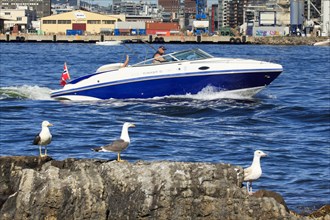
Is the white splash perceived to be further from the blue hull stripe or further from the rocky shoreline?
the rocky shoreline

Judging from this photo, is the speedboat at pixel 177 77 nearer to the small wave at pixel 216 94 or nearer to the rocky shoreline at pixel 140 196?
the small wave at pixel 216 94

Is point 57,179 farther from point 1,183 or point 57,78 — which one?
point 57,78

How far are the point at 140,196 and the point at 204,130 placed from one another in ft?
52.3

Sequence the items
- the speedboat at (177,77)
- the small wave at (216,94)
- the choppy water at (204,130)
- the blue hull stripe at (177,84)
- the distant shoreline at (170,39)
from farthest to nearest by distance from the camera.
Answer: the distant shoreline at (170,39) < the small wave at (216,94) < the blue hull stripe at (177,84) < the speedboat at (177,77) < the choppy water at (204,130)

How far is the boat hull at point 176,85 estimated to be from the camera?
1238 inches

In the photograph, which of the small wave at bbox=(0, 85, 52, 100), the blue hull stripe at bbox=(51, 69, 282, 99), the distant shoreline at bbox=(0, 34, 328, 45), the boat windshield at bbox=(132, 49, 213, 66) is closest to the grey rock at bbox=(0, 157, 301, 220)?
the blue hull stripe at bbox=(51, 69, 282, 99)

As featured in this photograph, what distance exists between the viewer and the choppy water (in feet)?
64.4

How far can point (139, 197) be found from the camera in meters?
10.6

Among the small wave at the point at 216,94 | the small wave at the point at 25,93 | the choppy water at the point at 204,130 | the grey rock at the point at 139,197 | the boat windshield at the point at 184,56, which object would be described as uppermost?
the boat windshield at the point at 184,56

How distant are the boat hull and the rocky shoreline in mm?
20607

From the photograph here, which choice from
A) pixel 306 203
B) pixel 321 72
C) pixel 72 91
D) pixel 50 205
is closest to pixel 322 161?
pixel 306 203

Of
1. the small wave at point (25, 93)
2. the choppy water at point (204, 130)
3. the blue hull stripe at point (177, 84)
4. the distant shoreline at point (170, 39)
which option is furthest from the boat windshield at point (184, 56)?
the distant shoreline at point (170, 39)

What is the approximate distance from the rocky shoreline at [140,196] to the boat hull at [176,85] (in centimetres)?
2061

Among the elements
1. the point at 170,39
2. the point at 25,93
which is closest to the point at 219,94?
the point at 25,93
